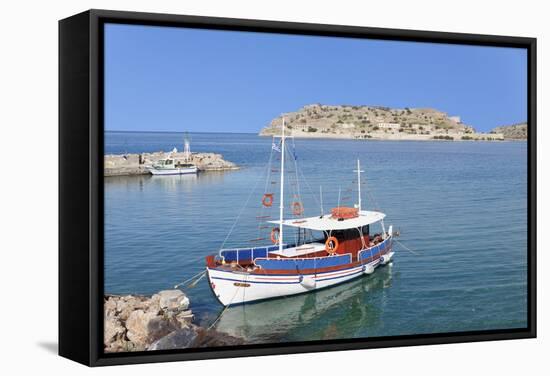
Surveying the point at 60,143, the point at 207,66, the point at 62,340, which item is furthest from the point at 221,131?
the point at 62,340

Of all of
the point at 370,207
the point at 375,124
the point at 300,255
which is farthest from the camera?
the point at 375,124

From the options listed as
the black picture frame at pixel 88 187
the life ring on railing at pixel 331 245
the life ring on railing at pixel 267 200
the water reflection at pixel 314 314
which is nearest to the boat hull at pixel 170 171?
the black picture frame at pixel 88 187

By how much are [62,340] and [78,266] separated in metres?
0.74

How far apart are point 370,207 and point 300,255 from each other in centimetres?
83

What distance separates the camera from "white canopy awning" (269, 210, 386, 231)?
10.4 m

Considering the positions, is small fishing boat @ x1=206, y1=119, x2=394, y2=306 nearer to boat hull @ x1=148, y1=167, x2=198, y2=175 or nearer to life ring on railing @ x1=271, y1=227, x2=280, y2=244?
life ring on railing @ x1=271, y1=227, x2=280, y2=244

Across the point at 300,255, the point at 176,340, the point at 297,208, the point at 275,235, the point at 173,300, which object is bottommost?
the point at 176,340

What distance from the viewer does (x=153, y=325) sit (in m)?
9.60

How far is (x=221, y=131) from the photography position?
1003 cm

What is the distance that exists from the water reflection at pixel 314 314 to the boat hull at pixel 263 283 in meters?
0.05

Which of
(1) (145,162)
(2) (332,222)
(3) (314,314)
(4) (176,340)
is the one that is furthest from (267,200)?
(4) (176,340)

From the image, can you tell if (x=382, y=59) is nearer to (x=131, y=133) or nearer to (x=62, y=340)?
(x=131, y=133)

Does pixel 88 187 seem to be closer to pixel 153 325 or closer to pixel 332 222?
pixel 153 325

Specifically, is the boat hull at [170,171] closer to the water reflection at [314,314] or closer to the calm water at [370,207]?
the calm water at [370,207]
